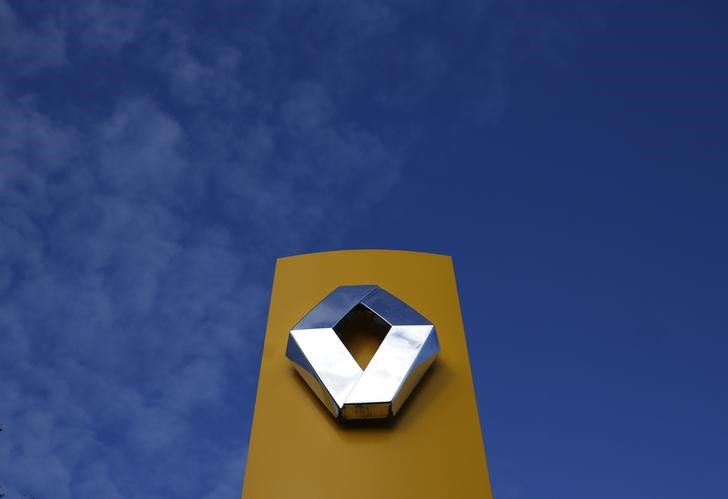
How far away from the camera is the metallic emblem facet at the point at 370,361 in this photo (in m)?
4.83

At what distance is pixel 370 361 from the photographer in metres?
5.22

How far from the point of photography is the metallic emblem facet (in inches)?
190

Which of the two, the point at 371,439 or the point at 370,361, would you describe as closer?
the point at 371,439

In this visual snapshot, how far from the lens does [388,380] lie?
493 cm

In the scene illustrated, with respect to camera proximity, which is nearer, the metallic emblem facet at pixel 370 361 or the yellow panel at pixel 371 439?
the yellow panel at pixel 371 439

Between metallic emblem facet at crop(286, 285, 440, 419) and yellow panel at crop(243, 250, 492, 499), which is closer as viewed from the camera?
yellow panel at crop(243, 250, 492, 499)

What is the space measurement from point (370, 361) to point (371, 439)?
0.67 meters

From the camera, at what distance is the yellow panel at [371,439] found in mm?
4551

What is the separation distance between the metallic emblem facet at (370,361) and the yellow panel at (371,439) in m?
0.16

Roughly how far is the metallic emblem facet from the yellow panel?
6.5 inches

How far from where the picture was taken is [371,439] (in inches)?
190

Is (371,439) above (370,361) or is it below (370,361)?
below

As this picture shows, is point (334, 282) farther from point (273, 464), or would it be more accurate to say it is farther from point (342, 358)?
point (273, 464)

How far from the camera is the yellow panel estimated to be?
4551mm
